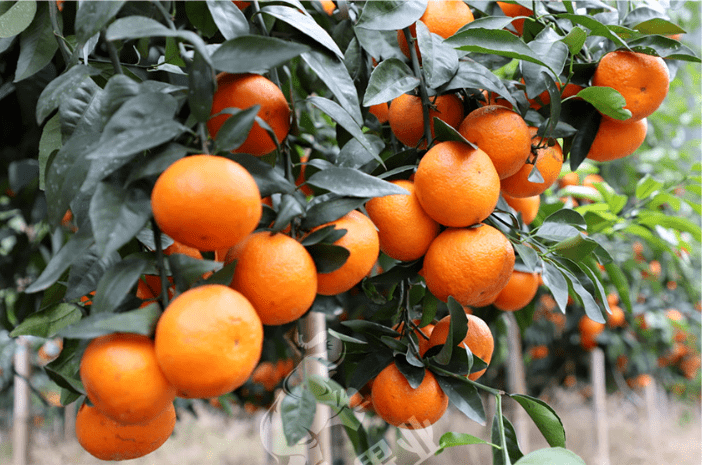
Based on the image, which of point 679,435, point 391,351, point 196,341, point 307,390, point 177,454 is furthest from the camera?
point 679,435

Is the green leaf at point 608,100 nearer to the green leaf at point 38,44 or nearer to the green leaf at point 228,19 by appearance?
the green leaf at point 228,19

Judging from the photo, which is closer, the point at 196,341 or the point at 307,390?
the point at 196,341

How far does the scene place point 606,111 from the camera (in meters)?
0.55

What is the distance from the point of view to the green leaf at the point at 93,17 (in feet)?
1.27

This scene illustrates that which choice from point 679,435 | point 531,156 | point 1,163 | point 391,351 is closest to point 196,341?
point 391,351

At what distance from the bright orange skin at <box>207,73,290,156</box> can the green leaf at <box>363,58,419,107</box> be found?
0.29ft

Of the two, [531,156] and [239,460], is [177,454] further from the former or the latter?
[531,156]

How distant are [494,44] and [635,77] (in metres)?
0.18

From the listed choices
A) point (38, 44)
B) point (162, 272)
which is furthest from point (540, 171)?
point (38, 44)

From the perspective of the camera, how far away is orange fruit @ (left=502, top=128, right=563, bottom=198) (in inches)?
23.5

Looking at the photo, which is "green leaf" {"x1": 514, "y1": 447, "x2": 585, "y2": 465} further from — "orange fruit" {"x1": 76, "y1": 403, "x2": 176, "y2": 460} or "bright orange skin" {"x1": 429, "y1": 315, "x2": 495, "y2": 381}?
"orange fruit" {"x1": 76, "y1": 403, "x2": 176, "y2": 460}

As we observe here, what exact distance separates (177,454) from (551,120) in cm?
346

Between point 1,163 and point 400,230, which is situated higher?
point 400,230

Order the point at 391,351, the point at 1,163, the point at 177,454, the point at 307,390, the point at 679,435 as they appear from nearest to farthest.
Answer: the point at 307,390 < the point at 391,351 < the point at 1,163 < the point at 177,454 < the point at 679,435
